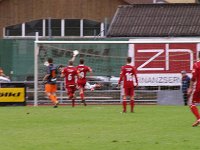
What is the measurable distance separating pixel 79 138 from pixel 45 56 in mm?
18908

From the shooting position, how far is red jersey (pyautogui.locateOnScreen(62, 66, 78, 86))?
3019 centimetres

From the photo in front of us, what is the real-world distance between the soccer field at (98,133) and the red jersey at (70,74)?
314 inches

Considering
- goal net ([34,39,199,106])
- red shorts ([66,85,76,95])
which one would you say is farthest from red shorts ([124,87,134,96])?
goal net ([34,39,199,106])

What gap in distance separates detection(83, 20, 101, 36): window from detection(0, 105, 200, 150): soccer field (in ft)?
98.4

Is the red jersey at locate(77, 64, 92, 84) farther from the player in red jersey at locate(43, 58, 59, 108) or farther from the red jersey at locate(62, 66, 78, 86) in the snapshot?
the player in red jersey at locate(43, 58, 59, 108)

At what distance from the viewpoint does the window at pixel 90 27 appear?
52031mm

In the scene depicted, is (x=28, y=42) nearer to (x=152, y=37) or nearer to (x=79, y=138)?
(x=152, y=37)

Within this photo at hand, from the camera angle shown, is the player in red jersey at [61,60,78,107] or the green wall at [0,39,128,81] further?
the green wall at [0,39,128,81]

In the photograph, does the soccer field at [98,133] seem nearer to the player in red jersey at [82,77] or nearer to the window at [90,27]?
the player in red jersey at [82,77]

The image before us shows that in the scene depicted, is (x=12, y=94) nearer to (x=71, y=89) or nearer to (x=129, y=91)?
(x=71, y=89)

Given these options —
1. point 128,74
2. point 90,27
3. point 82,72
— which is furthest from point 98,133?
point 90,27

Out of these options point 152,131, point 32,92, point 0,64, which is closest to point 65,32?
point 0,64

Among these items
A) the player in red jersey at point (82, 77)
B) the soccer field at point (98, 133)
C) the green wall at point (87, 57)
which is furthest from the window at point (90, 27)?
the soccer field at point (98, 133)

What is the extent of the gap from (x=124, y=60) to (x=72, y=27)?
1857 cm
